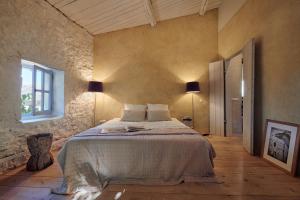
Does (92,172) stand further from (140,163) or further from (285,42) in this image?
(285,42)

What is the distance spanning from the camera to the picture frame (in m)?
2.35

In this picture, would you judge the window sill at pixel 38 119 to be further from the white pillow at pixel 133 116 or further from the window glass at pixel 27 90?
the white pillow at pixel 133 116

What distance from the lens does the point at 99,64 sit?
16.7 ft

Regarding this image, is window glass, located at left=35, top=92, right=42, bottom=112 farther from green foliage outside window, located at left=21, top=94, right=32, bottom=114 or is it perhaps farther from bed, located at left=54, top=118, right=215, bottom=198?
bed, located at left=54, top=118, right=215, bottom=198

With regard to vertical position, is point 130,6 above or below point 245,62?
above

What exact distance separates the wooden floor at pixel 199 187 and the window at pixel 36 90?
1.18m

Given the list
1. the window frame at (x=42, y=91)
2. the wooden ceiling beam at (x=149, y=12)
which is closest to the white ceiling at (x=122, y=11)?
the wooden ceiling beam at (x=149, y=12)

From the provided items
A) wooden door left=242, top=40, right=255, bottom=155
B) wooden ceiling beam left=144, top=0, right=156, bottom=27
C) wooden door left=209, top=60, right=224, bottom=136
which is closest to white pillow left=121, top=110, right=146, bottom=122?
wooden door left=209, top=60, right=224, bottom=136

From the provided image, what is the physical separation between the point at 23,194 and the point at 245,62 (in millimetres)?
3952

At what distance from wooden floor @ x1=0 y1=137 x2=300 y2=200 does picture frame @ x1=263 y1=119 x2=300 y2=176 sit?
14cm

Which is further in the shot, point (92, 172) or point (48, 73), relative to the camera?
point (48, 73)

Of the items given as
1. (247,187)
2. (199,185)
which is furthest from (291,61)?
(199,185)

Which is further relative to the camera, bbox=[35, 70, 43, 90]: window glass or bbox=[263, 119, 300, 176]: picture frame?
bbox=[35, 70, 43, 90]: window glass

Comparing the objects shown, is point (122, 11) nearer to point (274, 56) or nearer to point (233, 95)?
point (274, 56)
